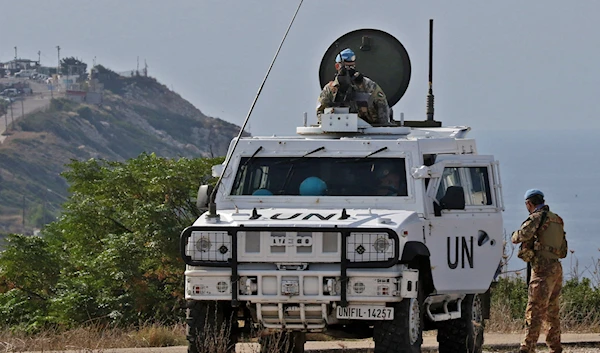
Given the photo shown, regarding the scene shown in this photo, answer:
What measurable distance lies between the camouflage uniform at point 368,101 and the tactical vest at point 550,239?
2.68 meters

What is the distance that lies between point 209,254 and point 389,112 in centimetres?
460

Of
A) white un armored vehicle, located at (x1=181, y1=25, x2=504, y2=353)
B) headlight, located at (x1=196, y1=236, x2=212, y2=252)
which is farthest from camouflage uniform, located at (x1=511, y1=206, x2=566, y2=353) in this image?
headlight, located at (x1=196, y1=236, x2=212, y2=252)

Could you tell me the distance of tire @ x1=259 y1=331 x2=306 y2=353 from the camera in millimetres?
13461

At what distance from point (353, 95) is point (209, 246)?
12.7 ft

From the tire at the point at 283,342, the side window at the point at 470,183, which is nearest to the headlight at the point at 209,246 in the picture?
the tire at the point at 283,342

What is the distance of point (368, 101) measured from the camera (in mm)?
15992

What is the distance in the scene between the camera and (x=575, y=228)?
13225 cm

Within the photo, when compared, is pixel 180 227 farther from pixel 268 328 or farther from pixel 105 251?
pixel 268 328

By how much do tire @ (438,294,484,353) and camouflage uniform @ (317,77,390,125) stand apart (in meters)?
2.48

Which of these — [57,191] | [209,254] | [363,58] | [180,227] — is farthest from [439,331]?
[57,191]

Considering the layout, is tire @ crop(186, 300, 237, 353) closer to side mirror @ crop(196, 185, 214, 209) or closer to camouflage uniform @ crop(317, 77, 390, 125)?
side mirror @ crop(196, 185, 214, 209)

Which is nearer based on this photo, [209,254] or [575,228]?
[209,254]

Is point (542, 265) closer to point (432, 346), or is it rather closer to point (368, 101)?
point (432, 346)

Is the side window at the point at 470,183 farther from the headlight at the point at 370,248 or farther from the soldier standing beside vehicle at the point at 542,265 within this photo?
the headlight at the point at 370,248
